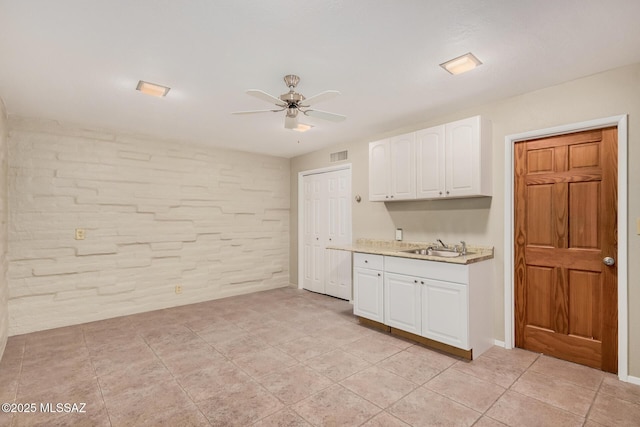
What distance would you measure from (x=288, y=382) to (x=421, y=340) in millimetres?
1463

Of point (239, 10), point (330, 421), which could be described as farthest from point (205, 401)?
point (239, 10)

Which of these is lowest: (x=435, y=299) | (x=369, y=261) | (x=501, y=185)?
(x=435, y=299)

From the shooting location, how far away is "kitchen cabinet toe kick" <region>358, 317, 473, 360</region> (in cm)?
289

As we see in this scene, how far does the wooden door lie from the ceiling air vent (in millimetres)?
2400

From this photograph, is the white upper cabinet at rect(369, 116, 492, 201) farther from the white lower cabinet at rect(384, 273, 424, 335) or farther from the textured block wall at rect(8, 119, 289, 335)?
the textured block wall at rect(8, 119, 289, 335)

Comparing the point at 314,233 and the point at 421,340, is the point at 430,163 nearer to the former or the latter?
the point at 421,340

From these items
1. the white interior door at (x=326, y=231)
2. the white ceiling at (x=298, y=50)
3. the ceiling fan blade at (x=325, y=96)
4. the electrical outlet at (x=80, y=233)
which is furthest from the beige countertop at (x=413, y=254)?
the electrical outlet at (x=80, y=233)

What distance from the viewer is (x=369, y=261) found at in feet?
12.1

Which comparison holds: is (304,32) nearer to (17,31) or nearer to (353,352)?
(17,31)

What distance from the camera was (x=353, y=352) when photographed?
→ 3039mm

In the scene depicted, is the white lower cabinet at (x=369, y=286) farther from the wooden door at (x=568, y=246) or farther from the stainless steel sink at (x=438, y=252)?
the wooden door at (x=568, y=246)

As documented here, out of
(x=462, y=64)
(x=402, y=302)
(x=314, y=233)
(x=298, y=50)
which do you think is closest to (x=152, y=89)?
(x=298, y=50)

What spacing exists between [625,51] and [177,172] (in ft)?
16.3

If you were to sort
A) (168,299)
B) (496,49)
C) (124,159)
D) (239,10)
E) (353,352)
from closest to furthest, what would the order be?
(239,10), (496,49), (353,352), (124,159), (168,299)
